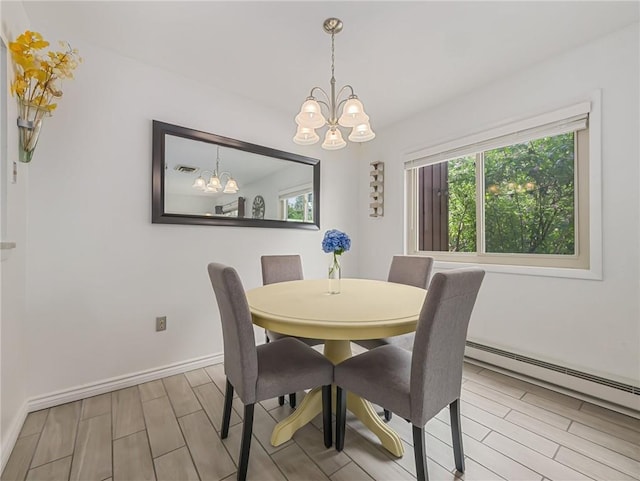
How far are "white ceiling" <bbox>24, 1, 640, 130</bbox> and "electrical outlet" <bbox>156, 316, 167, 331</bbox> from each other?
6.43 ft

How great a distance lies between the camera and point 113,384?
6.56ft

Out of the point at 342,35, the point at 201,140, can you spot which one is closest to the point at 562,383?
the point at 342,35

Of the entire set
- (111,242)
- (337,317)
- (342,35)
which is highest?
(342,35)

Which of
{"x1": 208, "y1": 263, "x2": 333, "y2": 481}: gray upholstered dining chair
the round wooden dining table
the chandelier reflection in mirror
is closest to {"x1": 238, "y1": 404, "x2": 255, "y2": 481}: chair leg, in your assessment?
{"x1": 208, "y1": 263, "x2": 333, "y2": 481}: gray upholstered dining chair

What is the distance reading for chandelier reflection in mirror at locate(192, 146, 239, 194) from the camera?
95.0 inches

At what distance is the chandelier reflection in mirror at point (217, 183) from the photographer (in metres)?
2.41

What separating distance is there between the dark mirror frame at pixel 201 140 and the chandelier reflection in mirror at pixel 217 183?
0.20m

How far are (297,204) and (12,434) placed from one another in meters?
2.49

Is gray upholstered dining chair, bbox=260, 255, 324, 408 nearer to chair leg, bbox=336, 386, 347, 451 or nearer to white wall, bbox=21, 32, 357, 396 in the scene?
white wall, bbox=21, 32, 357, 396

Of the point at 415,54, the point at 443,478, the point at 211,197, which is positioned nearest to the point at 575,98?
the point at 415,54

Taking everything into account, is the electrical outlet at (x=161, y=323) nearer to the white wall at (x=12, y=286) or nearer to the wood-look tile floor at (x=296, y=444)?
the wood-look tile floor at (x=296, y=444)

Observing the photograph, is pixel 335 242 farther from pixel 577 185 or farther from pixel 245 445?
pixel 577 185

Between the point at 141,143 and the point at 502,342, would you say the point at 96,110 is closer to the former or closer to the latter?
the point at 141,143

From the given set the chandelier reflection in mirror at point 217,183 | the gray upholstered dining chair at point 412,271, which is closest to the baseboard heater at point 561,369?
the gray upholstered dining chair at point 412,271
